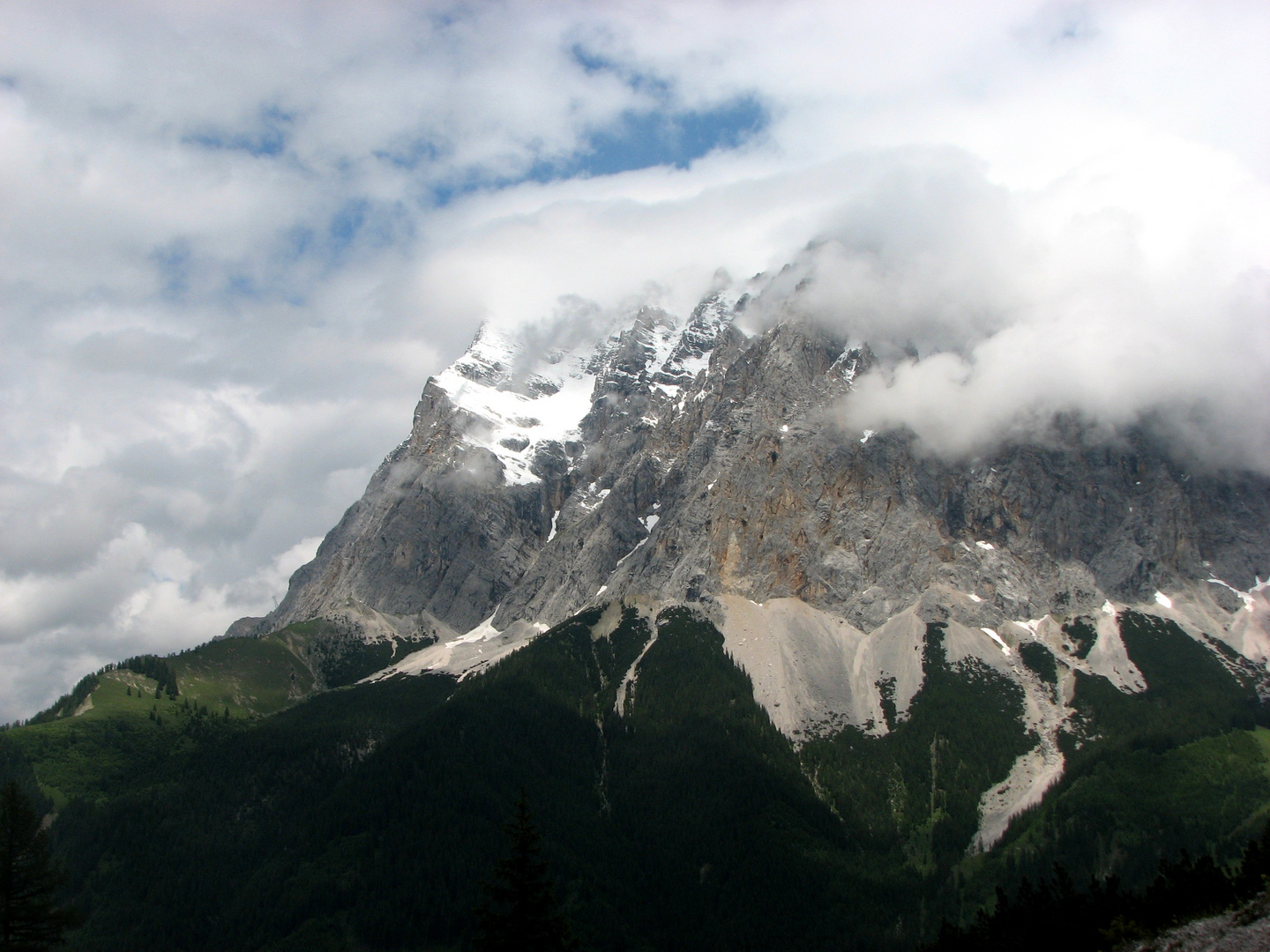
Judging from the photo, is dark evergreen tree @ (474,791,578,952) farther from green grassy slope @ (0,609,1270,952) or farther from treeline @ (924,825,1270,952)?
green grassy slope @ (0,609,1270,952)

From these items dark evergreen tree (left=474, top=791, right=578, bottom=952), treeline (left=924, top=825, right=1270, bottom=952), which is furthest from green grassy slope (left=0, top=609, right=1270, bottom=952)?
dark evergreen tree (left=474, top=791, right=578, bottom=952)

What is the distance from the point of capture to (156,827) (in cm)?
17438

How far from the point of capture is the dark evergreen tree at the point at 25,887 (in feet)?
161

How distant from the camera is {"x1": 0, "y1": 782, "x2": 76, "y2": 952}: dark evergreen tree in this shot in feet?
161

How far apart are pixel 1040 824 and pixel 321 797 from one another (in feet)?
416

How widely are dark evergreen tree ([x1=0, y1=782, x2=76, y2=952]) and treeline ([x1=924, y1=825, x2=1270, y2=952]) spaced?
60271mm

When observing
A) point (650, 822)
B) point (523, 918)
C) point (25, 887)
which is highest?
point (25, 887)

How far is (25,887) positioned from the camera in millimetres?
49906

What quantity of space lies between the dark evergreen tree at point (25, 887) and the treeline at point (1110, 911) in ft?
198

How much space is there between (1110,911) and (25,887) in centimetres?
7612

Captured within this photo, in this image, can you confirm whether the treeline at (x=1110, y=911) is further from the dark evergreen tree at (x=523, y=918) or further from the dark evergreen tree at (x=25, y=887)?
the dark evergreen tree at (x=25, y=887)

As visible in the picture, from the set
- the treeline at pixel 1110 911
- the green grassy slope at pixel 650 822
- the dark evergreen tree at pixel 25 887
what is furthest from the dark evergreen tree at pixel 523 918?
the green grassy slope at pixel 650 822

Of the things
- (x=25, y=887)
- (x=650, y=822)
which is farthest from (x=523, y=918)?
(x=650, y=822)

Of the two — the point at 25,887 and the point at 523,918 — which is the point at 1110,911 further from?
the point at 25,887
